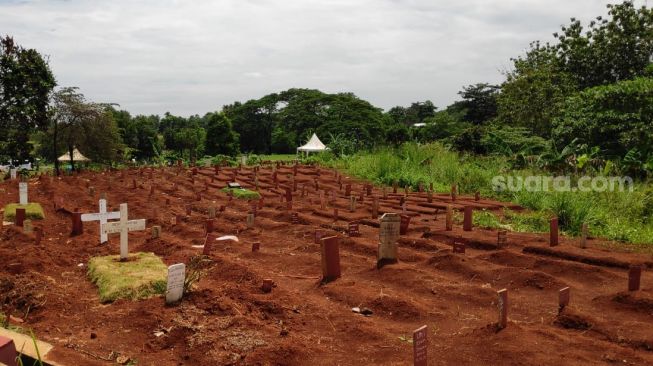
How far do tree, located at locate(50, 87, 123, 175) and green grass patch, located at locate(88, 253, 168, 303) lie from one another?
15.6m

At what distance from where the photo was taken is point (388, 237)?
5.96m

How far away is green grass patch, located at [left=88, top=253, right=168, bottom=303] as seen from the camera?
15.9ft

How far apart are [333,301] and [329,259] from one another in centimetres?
63

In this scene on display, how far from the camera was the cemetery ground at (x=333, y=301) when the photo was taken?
3750 millimetres

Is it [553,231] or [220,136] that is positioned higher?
[220,136]

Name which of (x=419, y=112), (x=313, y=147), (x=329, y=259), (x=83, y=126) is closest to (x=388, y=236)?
(x=329, y=259)

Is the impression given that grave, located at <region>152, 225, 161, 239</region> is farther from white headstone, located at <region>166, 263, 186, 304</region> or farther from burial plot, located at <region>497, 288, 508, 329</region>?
burial plot, located at <region>497, 288, 508, 329</region>

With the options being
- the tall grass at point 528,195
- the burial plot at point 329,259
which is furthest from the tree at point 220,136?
the burial plot at point 329,259

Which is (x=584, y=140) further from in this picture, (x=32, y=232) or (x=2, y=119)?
(x=2, y=119)

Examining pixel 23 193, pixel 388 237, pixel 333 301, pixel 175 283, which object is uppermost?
pixel 23 193

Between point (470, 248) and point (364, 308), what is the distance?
3328mm

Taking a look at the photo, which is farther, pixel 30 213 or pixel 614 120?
pixel 614 120

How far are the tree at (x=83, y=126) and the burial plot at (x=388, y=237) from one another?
16933mm

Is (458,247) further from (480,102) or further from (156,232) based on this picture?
(480,102)
